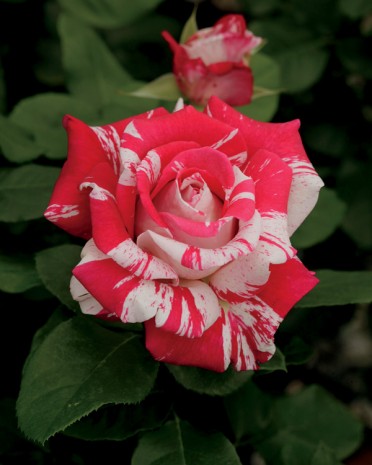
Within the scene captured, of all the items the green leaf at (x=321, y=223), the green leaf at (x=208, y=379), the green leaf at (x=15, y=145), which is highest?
the green leaf at (x=15, y=145)

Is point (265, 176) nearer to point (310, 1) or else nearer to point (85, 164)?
point (85, 164)

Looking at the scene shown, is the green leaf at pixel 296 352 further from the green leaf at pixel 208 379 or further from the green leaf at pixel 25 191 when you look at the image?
the green leaf at pixel 25 191

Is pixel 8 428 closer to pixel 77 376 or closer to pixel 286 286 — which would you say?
pixel 77 376

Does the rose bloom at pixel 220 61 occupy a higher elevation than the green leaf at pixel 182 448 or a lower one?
higher

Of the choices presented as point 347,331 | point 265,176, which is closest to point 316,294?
point 265,176

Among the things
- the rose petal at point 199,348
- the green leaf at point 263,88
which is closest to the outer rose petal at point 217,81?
the green leaf at point 263,88
